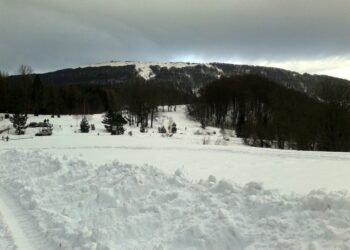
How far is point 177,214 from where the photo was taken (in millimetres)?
10078

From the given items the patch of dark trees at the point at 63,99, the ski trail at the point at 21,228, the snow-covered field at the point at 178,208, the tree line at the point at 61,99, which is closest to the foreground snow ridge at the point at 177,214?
the snow-covered field at the point at 178,208

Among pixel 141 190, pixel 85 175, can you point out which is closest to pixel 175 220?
pixel 141 190

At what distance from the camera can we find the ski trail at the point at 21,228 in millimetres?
9414

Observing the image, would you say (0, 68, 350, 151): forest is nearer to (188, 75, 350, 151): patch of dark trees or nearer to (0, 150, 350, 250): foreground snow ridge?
(188, 75, 350, 151): patch of dark trees

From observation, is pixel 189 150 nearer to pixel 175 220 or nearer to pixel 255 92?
pixel 175 220

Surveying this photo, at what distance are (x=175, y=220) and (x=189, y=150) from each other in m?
15.6

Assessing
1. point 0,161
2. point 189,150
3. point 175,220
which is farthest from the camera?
point 189,150

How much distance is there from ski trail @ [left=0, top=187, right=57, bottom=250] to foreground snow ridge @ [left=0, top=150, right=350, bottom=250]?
14 centimetres

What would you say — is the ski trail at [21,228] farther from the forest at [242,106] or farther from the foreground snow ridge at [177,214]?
the forest at [242,106]

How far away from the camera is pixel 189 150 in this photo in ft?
83.6

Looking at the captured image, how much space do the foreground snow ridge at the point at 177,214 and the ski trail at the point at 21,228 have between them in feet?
0.47

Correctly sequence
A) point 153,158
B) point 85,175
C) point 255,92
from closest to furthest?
point 85,175 < point 153,158 < point 255,92

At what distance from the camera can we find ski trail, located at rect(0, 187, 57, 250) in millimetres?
9414

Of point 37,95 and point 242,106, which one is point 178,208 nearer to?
point 37,95
